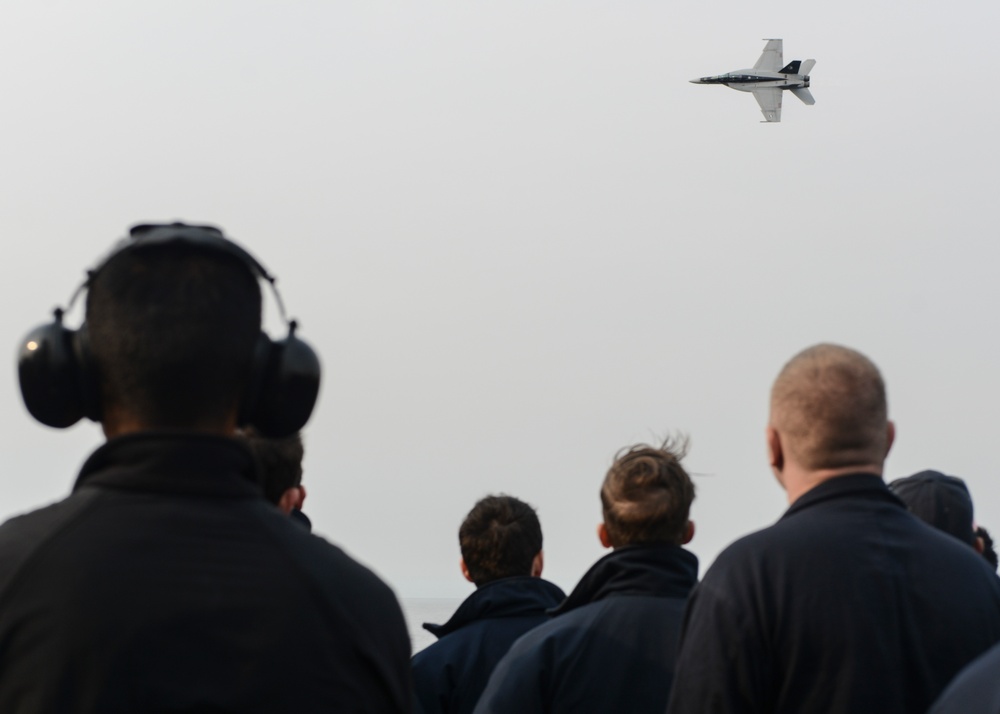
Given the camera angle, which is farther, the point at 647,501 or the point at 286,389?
the point at 647,501

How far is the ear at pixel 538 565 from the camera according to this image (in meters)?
6.64

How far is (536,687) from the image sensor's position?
5148mm

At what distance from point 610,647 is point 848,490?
4.45 feet

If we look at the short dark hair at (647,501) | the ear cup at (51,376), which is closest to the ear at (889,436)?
the short dark hair at (647,501)

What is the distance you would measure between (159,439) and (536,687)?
2.88 m

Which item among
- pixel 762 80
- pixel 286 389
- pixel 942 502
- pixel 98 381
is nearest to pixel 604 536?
pixel 942 502

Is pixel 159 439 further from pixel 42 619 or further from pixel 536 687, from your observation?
pixel 536 687

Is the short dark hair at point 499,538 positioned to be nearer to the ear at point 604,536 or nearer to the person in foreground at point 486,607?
the person in foreground at point 486,607

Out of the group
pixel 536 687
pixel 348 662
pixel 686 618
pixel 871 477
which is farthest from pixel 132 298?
pixel 536 687

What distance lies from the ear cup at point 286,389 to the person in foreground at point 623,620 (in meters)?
2.46

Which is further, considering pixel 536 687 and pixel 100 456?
pixel 536 687

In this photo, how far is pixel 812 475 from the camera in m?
4.27

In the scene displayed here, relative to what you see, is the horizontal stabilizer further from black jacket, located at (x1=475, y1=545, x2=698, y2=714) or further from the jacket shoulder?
the jacket shoulder

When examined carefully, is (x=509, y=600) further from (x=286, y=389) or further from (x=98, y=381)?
(x=98, y=381)
